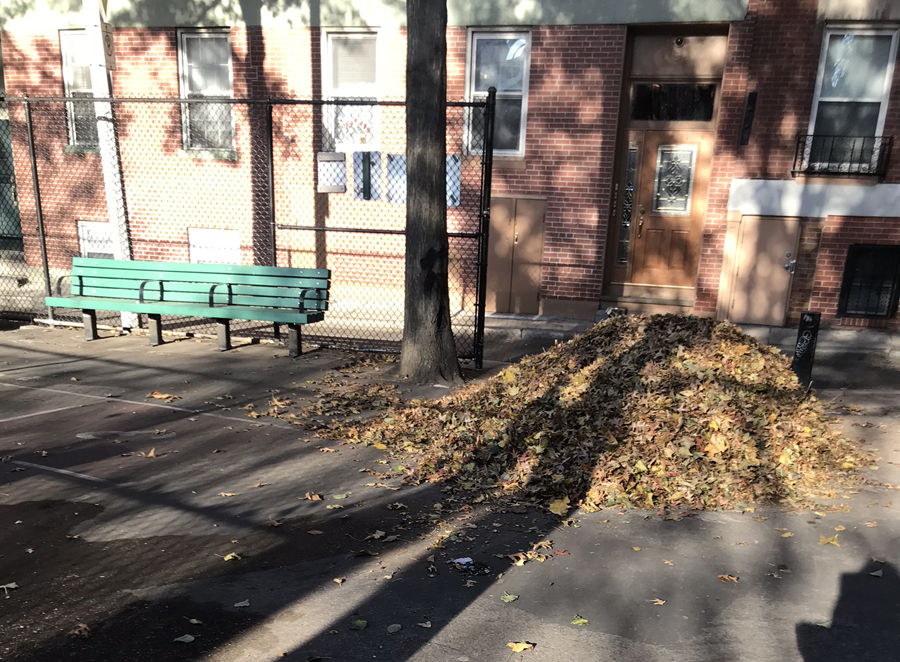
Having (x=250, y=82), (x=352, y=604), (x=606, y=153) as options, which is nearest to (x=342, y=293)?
(x=250, y=82)

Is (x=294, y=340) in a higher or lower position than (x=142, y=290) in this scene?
lower

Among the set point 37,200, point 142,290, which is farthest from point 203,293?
point 37,200

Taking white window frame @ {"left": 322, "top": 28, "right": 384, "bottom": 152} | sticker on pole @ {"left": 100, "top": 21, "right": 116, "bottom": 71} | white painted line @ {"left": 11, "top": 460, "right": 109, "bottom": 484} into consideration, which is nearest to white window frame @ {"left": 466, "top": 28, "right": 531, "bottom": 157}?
white window frame @ {"left": 322, "top": 28, "right": 384, "bottom": 152}

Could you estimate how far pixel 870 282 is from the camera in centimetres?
1044

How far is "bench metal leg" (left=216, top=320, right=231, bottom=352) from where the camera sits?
896 cm

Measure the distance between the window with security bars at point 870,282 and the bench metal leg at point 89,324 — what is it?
1132 cm

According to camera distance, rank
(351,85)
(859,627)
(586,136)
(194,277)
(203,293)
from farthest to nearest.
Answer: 1. (351,85)
2. (586,136)
3. (194,277)
4. (203,293)
5. (859,627)

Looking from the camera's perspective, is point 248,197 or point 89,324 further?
point 248,197

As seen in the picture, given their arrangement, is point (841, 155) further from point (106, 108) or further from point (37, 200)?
point (37, 200)

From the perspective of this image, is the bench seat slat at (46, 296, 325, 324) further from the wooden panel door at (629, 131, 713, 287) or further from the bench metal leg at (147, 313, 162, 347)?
the wooden panel door at (629, 131, 713, 287)

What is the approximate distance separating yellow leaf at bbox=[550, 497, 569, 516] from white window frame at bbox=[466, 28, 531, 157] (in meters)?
7.41

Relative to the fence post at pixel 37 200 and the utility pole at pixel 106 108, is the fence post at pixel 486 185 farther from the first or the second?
the fence post at pixel 37 200

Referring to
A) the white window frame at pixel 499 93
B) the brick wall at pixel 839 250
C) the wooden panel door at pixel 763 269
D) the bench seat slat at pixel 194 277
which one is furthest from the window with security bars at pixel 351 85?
the brick wall at pixel 839 250

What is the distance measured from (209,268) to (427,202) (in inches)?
137
